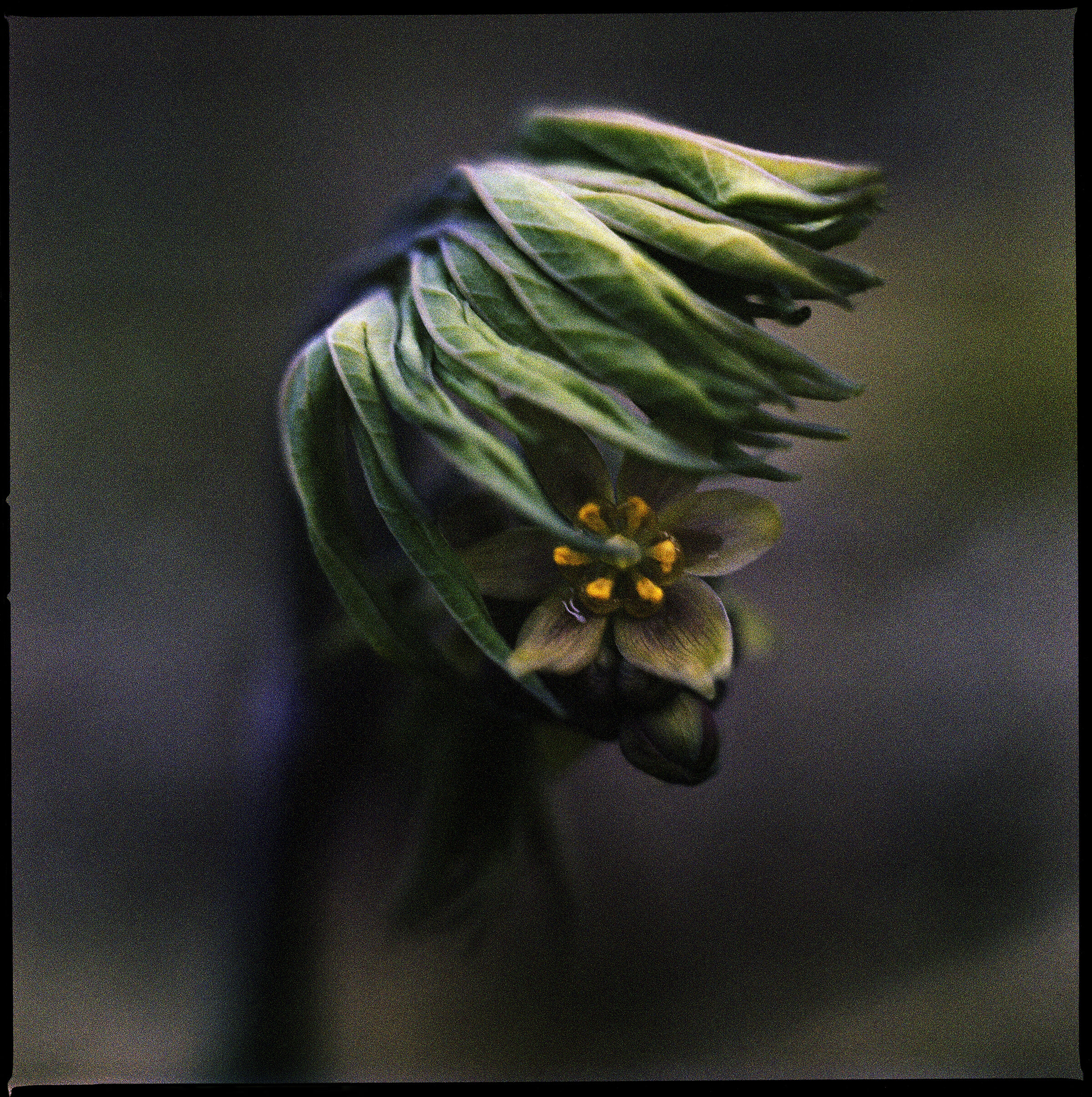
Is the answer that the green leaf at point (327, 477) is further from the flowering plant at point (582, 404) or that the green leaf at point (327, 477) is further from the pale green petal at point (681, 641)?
the pale green petal at point (681, 641)

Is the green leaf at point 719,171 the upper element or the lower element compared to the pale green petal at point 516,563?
upper

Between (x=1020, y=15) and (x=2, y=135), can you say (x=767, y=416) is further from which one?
(x=2, y=135)

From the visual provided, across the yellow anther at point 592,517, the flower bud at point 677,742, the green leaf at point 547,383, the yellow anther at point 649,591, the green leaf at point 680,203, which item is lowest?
the flower bud at point 677,742

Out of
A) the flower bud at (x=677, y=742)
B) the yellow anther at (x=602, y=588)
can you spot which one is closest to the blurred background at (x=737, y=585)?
the flower bud at (x=677, y=742)

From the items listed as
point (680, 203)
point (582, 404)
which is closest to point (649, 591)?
point (582, 404)

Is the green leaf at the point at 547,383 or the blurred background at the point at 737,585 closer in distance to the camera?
the green leaf at the point at 547,383

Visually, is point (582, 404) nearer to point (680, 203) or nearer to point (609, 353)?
point (609, 353)
